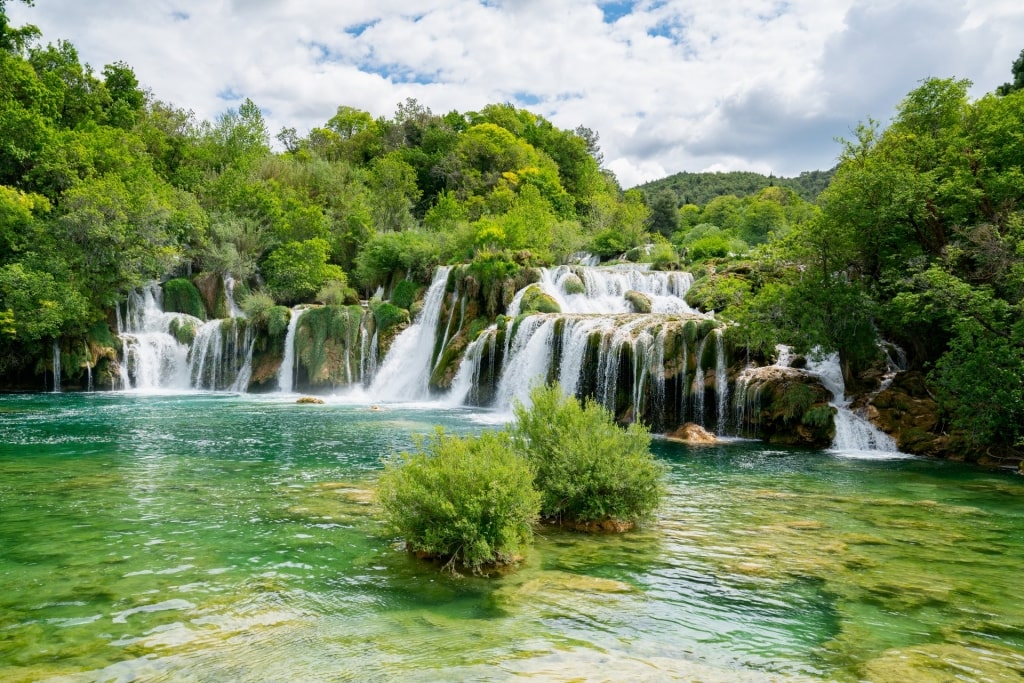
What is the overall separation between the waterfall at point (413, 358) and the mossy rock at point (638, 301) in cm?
901

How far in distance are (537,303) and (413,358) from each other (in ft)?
24.0

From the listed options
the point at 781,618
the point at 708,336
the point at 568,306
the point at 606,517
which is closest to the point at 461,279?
the point at 568,306

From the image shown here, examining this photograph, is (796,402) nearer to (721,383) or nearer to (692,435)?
(721,383)

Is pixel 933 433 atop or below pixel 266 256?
Answer: below

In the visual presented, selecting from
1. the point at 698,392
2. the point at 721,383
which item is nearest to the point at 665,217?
the point at 721,383

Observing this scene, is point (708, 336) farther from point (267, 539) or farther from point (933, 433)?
point (267, 539)

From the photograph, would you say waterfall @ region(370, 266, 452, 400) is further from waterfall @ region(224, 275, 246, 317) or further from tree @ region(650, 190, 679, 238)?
tree @ region(650, 190, 679, 238)

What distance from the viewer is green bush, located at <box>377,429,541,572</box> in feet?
22.4

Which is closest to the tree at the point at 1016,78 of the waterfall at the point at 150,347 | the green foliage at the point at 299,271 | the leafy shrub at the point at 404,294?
the leafy shrub at the point at 404,294

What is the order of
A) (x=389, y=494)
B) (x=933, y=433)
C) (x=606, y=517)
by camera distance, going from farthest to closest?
(x=933, y=433) → (x=606, y=517) → (x=389, y=494)

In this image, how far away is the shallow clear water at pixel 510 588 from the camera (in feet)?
15.8

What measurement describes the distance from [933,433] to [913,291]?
3.59 m

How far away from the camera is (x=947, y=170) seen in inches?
639

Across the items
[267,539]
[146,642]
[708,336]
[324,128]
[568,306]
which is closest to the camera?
[146,642]
